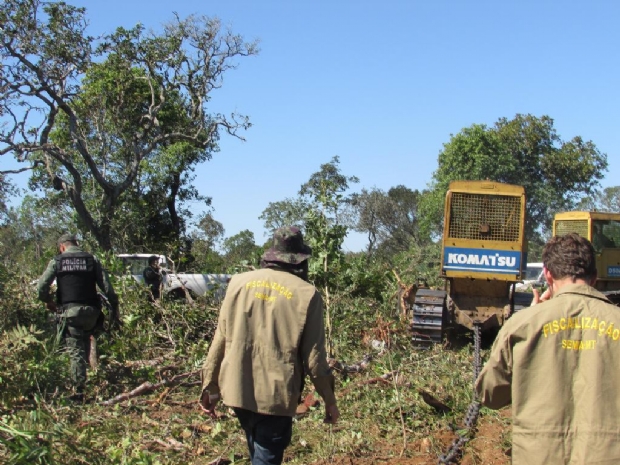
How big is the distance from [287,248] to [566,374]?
1.67 m

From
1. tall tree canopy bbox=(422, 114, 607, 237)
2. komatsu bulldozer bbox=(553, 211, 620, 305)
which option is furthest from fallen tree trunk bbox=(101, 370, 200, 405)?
tall tree canopy bbox=(422, 114, 607, 237)

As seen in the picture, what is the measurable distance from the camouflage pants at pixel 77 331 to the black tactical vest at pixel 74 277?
119 millimetres

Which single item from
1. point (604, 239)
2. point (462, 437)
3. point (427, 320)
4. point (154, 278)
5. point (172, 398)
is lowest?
point (172, 398)

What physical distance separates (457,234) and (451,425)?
178 inches

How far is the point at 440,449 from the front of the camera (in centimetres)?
565

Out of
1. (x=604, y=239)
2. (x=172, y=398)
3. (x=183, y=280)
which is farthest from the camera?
(x=604, y=239)

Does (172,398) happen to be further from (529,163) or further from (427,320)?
(529,163)

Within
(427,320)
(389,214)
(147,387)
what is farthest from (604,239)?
(389,214)

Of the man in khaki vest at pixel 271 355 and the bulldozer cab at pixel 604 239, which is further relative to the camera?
the bulldozer cab at pixel 604 239

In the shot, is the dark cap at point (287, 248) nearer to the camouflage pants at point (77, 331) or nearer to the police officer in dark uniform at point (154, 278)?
the camouflage pants at point (77, 331)

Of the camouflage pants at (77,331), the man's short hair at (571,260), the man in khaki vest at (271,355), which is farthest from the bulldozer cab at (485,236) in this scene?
the man's short hair at (571,260)

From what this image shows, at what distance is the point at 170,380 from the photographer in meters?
7.68

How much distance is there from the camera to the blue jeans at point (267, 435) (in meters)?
3.66

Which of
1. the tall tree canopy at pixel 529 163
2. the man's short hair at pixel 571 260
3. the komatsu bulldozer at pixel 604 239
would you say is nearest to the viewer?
the man's short hair at pixel 571 260
